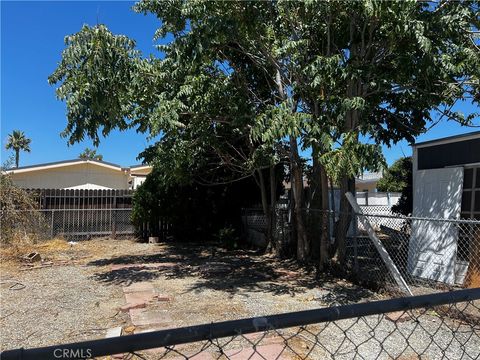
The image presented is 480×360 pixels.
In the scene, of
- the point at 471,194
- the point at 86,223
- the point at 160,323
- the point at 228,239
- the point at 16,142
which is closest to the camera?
the point at 160,323

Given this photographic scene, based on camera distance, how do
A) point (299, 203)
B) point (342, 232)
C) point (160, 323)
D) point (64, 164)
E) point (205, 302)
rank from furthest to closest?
point (64, 164) → point (299, 203) → point (342, 232) → point (205, 302) → point (160, 323)

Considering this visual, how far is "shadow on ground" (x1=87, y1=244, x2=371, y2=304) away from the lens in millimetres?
8227

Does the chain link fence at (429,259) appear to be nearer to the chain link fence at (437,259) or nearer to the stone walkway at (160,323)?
the chain link fence at (437,259)

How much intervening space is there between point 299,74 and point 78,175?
2436cm

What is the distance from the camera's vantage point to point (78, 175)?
29.6 m

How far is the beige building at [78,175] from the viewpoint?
2781cm

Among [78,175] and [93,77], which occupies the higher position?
[93,77]

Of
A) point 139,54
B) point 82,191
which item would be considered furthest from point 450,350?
point 82,191

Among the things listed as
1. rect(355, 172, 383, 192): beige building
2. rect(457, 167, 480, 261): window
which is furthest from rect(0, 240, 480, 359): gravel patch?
rect(355, 172, 383, 192): beige building

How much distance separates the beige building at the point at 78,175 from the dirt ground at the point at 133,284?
52.1ft

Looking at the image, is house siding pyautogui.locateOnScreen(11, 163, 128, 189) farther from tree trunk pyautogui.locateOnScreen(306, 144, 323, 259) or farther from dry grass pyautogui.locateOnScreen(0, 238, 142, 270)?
tree trunk pyautogui.locateOnScreen(306, 144, 323, 259)

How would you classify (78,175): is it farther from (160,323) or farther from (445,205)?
(445,205)

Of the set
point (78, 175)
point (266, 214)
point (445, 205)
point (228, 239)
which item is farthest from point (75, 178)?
point (445, 205)

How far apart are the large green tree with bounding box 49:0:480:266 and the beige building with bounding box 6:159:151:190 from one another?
18006 millimetres
